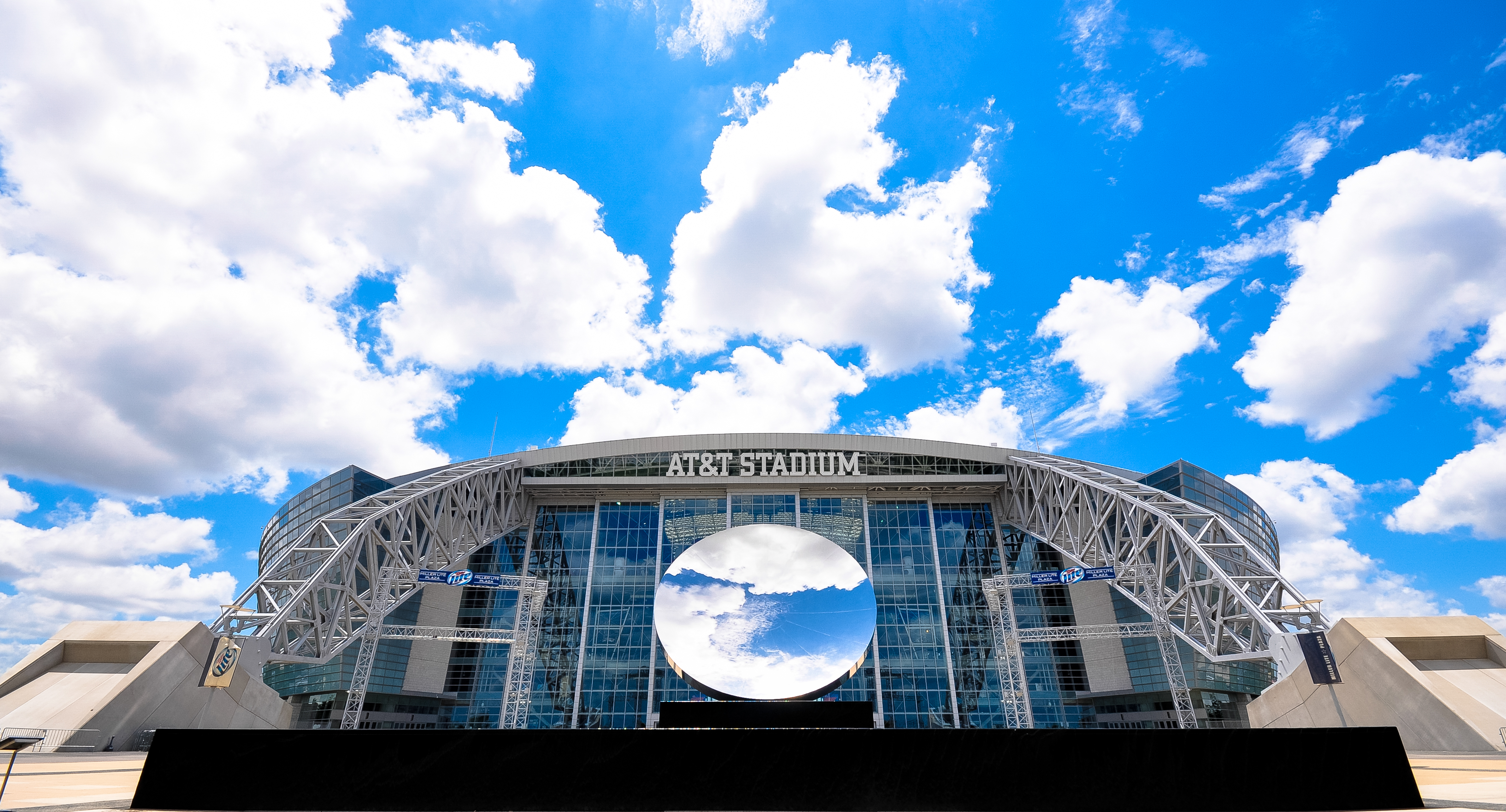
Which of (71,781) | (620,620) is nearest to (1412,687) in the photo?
(71,781)

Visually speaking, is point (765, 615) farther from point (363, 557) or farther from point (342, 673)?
point (342, 673)

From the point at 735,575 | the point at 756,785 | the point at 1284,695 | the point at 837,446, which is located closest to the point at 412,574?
the point at 735,575

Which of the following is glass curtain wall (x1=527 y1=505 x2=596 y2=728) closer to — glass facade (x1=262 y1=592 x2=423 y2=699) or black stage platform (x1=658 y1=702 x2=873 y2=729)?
glass facade (x1=262 y1=592 x2=423 y2=699)

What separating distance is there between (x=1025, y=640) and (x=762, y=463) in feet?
69.0

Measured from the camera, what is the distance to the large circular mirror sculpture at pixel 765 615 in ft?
61.4

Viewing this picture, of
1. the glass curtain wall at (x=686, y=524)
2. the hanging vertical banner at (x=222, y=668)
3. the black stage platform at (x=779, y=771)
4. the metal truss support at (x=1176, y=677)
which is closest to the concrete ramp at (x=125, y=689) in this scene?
the hanging vertical banner at (x=222, y=668)

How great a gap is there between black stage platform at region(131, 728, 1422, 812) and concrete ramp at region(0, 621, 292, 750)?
18451mm

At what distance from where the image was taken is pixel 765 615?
69.0 ft

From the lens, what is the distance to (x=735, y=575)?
2205 centimetres

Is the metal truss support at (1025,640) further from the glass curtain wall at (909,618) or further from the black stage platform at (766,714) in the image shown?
the black stage platform at (766,714)

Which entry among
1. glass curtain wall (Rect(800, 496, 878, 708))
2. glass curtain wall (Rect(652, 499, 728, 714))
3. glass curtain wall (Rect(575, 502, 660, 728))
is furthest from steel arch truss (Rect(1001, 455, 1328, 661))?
glass curtain wall (Rect(575, 502, 660, 728))

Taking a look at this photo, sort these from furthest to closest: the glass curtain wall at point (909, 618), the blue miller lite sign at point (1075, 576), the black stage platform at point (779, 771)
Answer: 1. the glass curtain wall at point (909, 618)
2. the blue miller lite sign at point (1075, 576)
3. the black stage platform at point (779, 771)

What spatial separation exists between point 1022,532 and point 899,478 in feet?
32.3

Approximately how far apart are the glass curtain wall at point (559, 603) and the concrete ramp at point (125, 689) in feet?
66.6
